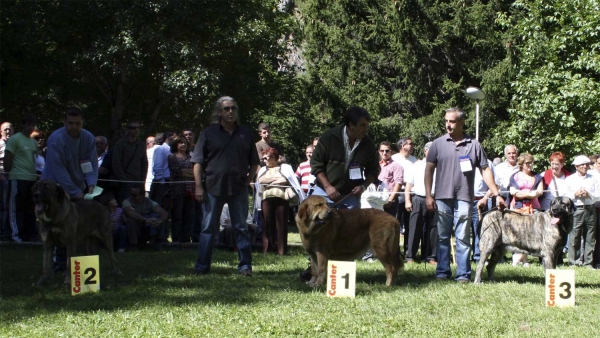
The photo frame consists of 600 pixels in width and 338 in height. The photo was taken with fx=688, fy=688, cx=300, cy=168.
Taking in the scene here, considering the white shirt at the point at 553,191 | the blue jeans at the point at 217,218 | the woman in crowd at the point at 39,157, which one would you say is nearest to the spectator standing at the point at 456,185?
the blue jeans at the point at 217,218

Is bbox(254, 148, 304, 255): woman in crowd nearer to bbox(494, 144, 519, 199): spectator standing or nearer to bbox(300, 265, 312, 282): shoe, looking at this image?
bbox(300, 265, 312, 282): shoe

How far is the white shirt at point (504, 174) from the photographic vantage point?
36.6ft

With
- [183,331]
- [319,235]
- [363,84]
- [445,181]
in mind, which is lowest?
[183,331]

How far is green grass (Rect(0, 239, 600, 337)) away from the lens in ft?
16.7

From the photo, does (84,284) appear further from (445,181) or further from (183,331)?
(445,181)

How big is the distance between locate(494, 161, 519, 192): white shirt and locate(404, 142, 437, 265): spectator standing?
1.53 m

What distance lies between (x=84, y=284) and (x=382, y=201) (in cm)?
522

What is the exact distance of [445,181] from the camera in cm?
769

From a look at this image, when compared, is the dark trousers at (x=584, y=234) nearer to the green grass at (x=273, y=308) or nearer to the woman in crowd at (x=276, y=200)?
the green grass at (x=273, y=308)

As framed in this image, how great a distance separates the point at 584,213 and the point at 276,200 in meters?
4.75

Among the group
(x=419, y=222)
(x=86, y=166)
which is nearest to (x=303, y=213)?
(x=86, y=166)

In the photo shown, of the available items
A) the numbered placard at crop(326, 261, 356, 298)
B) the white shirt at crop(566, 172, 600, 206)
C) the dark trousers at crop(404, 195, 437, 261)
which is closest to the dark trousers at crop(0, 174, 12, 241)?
the dark trousers at crop(404, 195, 437, 261)

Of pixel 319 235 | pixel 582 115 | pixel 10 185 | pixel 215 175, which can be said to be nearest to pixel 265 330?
pixel 319 235

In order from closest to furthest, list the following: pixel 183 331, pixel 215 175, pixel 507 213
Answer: pixel 183 331, pixel 215 175, pixel 507 213
